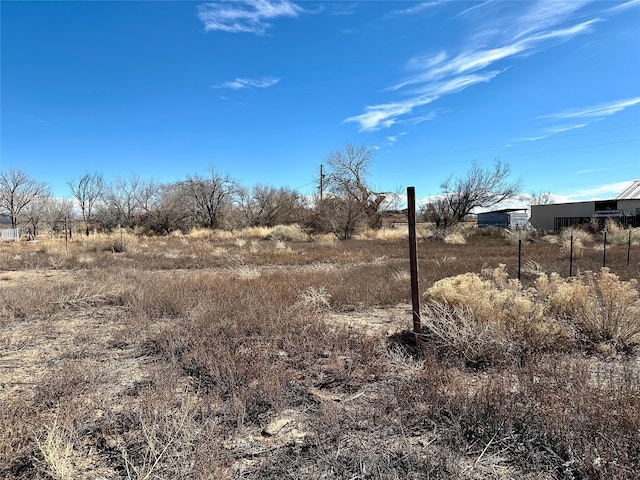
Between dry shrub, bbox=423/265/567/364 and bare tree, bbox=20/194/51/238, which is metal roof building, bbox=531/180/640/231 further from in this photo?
bare tree, bbox=20/194/51/238

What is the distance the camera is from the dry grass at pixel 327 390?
2359mm

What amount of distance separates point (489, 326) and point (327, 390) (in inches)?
80.7

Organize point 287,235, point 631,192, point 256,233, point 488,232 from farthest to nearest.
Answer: point 631,192 < point 256,233 < point 287,235 < point 488,232

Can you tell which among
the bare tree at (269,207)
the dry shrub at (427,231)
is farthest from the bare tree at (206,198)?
the dry shrub at (427,231)

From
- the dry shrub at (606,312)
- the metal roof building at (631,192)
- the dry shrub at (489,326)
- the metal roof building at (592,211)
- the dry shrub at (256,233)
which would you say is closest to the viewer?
the dry shrub at (489,326)

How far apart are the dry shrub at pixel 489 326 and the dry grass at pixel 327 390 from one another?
0.02 meters

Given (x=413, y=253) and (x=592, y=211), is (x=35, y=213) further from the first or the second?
(x=592, y=211)

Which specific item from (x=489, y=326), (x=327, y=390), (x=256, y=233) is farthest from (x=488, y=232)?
(x=327, y=390)

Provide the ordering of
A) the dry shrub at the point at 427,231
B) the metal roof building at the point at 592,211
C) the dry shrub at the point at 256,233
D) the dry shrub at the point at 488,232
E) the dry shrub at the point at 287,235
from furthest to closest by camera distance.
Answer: the dry shrub at the point at 256,233 < the metal roof building at the point at 592,211 < the dry shrub at the point at 287,235 < the dry shrub at the point at 427,231 < the dry shrub at the point at 488,232

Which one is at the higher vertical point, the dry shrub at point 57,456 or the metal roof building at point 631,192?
the metal roof building at point 631,192

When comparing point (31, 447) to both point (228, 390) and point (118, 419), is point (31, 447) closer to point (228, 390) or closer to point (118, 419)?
point (118, 419)

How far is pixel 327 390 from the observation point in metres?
3.44

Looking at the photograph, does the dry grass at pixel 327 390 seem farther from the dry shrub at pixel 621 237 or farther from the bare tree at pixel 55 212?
the bare tree at pixel 55 212

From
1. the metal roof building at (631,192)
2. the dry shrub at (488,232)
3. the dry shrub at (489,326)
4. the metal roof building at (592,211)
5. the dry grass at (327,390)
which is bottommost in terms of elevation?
the dry grass at (327,390)
